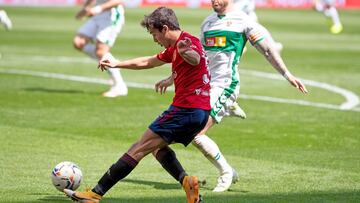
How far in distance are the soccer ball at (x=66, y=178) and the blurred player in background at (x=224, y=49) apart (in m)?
1.55

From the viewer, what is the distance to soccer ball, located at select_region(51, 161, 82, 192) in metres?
9.77

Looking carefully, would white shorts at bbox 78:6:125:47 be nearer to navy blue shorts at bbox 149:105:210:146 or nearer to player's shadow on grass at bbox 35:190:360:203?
player's shadow on grass at bbox 35:190:360:203

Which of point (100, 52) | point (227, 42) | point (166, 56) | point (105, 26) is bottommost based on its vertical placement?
point (100, 52)

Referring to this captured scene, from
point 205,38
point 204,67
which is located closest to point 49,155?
point 205,38

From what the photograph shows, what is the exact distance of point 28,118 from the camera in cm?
1534

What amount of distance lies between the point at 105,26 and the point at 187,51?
9893 mm

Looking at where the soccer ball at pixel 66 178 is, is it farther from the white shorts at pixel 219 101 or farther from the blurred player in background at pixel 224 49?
the white shorts at pixel 219 101

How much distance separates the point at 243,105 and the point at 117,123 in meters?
3.09

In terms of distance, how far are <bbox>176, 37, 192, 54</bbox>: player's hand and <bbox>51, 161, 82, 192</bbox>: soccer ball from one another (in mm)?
1811

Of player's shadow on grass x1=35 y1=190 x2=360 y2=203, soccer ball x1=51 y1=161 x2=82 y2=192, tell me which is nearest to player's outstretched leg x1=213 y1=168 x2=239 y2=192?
player's shadow on grass x1=35 y1=190 x2=360 y2=203

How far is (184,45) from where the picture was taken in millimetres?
8992

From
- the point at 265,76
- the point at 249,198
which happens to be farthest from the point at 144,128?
the point at 265,76

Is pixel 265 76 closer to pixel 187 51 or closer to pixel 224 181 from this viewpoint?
pixel 224 181

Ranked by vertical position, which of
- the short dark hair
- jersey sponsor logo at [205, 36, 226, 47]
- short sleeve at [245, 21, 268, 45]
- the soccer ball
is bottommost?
the soccer ball
